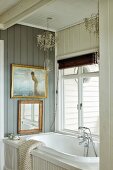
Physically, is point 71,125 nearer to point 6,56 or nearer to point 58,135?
point 58,135

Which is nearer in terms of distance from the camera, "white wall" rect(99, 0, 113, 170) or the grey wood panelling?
"white wall" rect(99, 0, 113, 170)

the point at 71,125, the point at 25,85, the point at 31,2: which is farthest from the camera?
the point at 71,125

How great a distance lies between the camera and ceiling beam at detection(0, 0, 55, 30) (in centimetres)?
293

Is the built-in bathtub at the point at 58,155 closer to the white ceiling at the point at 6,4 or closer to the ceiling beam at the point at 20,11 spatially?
the ceiling beam at the point at 20,11

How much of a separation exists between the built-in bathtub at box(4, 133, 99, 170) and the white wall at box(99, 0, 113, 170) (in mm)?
670

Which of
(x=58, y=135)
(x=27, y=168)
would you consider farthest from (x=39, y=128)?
(x=27, y=168)

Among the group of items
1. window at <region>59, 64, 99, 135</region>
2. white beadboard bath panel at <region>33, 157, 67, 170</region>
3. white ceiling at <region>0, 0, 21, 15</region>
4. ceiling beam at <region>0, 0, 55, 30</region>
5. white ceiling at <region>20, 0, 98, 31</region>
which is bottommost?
white beadboard bath panel at <region>33, 157, 67, 170</region>

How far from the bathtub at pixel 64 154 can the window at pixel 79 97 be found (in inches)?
13.6

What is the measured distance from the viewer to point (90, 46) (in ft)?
13.1

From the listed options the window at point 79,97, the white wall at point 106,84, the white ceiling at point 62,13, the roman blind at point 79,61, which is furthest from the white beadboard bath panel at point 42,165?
the white ceiling at point 62,13

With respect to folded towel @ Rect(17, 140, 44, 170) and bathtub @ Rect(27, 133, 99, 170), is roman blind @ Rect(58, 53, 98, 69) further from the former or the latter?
folded towel @ Rect(17, 140, 44, 170)

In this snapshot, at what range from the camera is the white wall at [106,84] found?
6.14 feet

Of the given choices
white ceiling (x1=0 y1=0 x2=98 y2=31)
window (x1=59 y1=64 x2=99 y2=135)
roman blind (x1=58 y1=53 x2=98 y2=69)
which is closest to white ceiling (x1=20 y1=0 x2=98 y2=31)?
white ceiling (x1=0 y1=0 x2=98 y2=31)

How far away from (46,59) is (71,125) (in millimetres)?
1396
